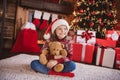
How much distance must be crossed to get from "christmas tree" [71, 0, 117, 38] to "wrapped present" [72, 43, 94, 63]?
1.40 meters

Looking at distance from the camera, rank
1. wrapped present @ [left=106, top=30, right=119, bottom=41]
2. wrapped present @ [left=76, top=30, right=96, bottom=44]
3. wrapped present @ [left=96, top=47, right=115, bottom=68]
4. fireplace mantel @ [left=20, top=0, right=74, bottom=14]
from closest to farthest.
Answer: wrapped present @ [left=96, top=47, right=115, bottom=68] < wrapped present @ [left=76, top=30, right=96, bottom=44] < wrapped present @ [left=106, top=30, right=119, bottom=41] < fireplace mantel @ [left=20, top=0, right=74, bottom=14]

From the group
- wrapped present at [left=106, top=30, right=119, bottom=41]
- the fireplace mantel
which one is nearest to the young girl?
wrapped present at [left=106, top=30, right=119, bottom=41]

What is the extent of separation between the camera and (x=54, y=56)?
2139 mm

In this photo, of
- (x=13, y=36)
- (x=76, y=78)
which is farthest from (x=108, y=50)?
(x=13, y=36)

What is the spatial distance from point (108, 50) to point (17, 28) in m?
2.20

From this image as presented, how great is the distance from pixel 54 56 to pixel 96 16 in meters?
3.03

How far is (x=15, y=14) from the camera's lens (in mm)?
4441

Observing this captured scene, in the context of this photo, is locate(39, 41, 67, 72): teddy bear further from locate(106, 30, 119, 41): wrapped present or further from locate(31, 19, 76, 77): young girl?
locate(106, 30, 119, 41): wrapped present

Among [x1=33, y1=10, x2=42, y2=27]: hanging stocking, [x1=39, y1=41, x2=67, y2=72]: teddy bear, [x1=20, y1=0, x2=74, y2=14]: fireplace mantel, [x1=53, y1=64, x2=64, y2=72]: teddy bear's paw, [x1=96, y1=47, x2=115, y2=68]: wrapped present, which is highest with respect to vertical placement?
[x1=20, y1=0, x2=74, y2=14]: fireplace mantel

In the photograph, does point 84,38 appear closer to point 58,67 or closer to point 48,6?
point 48,6

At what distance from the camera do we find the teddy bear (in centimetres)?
209

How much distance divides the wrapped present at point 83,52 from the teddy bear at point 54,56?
1.39 meters

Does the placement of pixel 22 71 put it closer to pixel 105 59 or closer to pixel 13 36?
pixel 105 59

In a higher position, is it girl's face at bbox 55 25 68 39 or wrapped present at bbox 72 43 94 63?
girl's face at bbox 55 25 68 39
